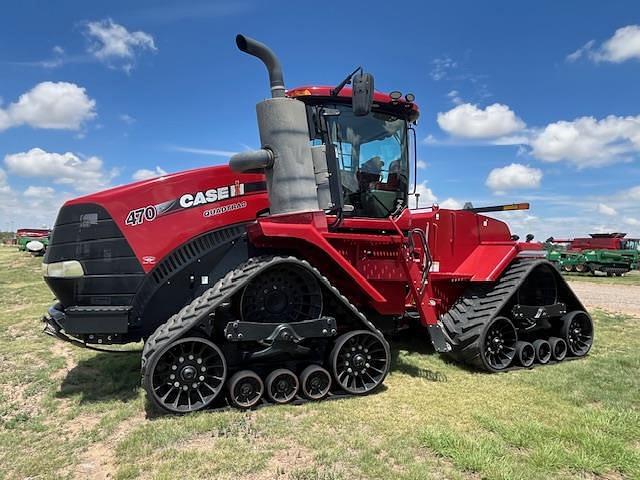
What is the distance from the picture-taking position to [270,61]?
5.54 metres

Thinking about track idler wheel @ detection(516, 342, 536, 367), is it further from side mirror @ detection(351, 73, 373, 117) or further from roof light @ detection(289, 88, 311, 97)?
roof light @ detection(289, 88, 311, 97)

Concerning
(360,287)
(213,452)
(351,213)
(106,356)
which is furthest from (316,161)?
(106,356)

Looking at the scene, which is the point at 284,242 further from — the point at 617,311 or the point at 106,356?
the point at 617,311

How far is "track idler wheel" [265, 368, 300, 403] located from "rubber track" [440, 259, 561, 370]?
2590 mm

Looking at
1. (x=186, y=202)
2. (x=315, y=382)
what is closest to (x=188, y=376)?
(x=315, y=382)

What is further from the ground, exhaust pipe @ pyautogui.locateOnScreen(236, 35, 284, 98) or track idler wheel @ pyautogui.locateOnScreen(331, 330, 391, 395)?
exhaust pipe @ pyautogui.locateOnScreen(236, 35, 284, 98)

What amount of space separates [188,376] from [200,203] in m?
1.89

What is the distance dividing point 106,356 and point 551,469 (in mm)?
6026

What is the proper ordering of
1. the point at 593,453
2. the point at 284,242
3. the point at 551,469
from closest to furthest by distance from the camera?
the point at 551,469 → the point at 593,453 → the point at 284,242

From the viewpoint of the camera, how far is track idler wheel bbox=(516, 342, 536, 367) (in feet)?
22.6

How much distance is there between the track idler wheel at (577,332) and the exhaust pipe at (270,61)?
5390 millimetres

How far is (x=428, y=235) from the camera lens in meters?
7.31

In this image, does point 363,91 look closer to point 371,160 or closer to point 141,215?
point 371,160

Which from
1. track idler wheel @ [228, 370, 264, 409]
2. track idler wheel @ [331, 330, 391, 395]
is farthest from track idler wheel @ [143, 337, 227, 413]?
Answer: track idler wheel @ [331, 330, 391, 395]
